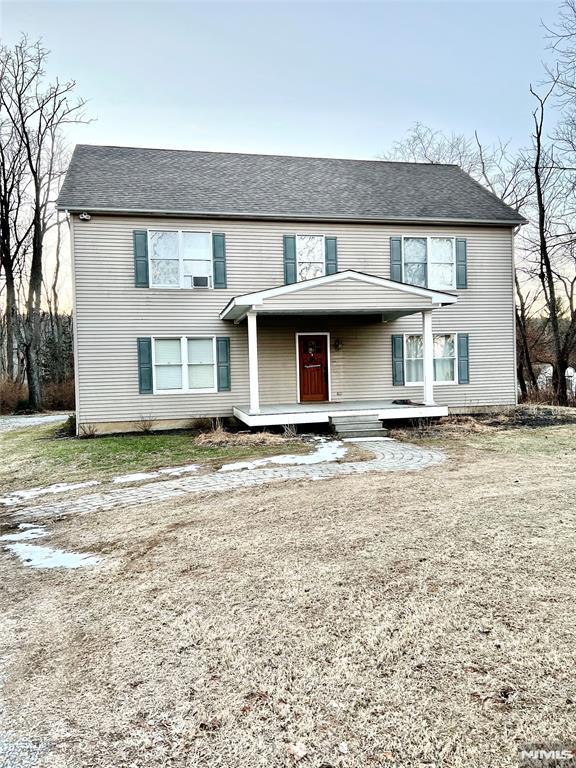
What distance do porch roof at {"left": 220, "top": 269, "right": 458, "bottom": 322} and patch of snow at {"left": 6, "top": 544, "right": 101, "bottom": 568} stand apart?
730cm

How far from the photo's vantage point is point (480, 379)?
573 inches

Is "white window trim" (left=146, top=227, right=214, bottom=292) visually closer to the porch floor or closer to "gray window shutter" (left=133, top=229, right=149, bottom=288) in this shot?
"gray window shutter" (left=133, top=229, right=149, bottom=288)

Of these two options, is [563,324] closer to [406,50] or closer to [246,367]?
[406,50]

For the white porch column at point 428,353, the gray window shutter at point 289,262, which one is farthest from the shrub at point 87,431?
the white porch column at point 428,353

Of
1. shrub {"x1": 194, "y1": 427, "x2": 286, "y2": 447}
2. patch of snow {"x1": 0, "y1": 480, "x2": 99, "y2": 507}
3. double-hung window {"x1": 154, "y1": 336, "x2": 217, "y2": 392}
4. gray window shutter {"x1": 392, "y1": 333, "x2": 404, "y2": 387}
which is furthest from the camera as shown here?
gray window shutter {"x1": 392, "y1": 333, "x2": 404, "y2": 387}

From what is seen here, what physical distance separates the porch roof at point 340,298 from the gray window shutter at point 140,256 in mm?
2446

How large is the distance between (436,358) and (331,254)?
429 cm

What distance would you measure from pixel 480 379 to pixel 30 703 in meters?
14.1

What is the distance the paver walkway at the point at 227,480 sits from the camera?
20.1ft

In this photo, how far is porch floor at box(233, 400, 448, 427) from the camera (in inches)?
443

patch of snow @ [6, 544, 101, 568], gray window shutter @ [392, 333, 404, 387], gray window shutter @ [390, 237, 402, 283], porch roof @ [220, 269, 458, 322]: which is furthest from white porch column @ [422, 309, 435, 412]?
patch of snow @ [6, 544, 101, 568]

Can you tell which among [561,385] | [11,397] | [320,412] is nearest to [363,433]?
[320,412]

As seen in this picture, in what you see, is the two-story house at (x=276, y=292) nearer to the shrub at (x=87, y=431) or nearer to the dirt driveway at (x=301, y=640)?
the shrub at (x=87, y=431)

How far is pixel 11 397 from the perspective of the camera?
22.4m
